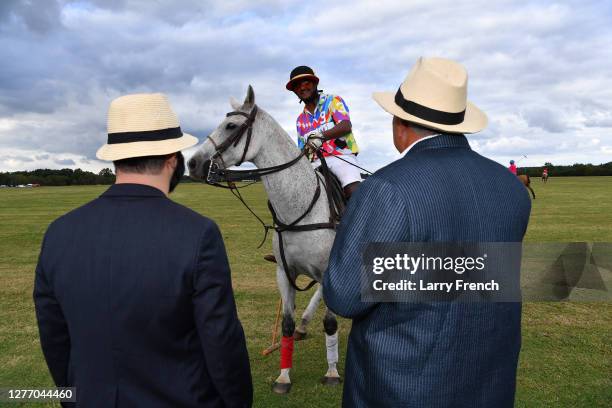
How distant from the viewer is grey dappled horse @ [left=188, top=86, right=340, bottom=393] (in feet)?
15.5

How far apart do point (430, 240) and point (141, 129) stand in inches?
57.3

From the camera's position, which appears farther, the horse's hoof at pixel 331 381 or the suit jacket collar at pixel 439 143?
the horse's hoof at pixel 331 381

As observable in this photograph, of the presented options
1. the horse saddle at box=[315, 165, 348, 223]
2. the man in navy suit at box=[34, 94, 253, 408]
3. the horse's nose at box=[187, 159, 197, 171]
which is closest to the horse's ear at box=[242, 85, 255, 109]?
the horse's nose at box=[187, 159, 197, 171]

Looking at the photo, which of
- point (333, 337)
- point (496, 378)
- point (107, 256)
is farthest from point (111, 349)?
point (333, 337)

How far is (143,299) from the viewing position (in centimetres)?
191

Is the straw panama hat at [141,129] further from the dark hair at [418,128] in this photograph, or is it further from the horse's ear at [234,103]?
the horse's ear at [234,103]

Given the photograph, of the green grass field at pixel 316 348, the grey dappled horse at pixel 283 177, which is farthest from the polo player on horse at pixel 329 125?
the green grass field at pixel 316 348

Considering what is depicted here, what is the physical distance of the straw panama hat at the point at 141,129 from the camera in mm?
2053

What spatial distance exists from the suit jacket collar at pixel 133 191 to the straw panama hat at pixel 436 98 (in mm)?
1218

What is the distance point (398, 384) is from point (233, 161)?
3.30 metres

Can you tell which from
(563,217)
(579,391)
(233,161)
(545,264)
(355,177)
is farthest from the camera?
(563,217)

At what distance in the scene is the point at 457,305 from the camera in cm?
198

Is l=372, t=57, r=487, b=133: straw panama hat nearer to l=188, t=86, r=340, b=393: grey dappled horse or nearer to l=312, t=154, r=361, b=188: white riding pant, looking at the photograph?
l=188, t=86, r=340, b=393: grey dappled horse

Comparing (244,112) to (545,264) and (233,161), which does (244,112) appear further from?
(545,264)
